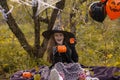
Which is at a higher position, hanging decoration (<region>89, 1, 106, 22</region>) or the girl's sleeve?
hanging decoration (<region>89, 1, 106, 22</region>)

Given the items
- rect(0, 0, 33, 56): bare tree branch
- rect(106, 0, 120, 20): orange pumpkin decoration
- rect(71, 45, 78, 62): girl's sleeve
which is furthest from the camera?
rect(0, 0, 33, 56): bare tree branch

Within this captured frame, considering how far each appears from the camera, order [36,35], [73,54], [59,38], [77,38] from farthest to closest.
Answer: [77,38] → [36,35] → [73,54] → [59,38]

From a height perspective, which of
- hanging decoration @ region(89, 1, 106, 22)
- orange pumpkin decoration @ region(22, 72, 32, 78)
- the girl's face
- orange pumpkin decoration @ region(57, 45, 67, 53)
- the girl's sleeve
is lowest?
orange pumpkin decoration @ region(22, 72, 32, 78)

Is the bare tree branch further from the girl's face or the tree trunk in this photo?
the girl's face

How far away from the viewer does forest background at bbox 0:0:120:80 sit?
6.13 m

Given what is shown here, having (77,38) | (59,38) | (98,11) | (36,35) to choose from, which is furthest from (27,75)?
(77,38)

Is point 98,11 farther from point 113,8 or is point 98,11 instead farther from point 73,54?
point 73,54

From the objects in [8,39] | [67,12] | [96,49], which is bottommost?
[96,49]

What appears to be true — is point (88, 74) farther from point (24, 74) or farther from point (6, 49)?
point (6, 49)

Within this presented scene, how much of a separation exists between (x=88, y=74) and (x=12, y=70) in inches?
82.0

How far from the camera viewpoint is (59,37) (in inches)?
180

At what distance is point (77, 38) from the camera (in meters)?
6.84

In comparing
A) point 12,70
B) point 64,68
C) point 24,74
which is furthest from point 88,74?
point 12,70

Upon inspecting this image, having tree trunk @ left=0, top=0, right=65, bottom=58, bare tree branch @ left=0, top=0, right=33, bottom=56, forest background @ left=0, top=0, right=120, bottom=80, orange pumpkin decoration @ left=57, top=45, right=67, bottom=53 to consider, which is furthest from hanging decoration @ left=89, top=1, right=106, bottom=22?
bare tree branch @ left=0, top=0, right=33, bottom=56
